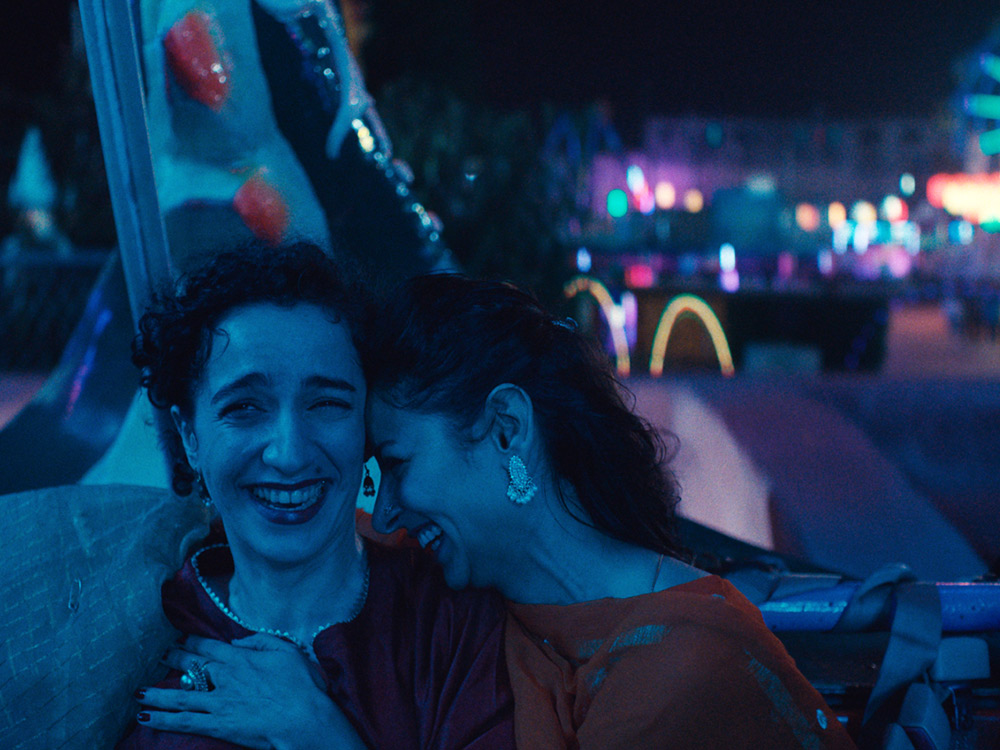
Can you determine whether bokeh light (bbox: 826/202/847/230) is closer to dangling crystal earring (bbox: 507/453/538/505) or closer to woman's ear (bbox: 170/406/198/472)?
dangling crystal earring (bbox: 507/453/538/505)

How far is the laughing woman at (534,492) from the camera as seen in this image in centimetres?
128

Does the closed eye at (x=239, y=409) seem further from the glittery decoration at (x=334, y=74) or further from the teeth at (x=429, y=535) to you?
the glittery decoration at (x=334, y=74)

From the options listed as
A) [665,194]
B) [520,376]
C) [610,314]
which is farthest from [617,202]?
[520,376]

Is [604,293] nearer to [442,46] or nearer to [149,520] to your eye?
[442,46]

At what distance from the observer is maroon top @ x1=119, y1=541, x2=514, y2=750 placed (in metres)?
1.30

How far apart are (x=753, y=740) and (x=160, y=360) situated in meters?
1.14

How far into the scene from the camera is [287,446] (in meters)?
1.31

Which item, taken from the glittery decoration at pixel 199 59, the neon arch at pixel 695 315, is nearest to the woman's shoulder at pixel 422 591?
the glittery decoration at pixel 199 59

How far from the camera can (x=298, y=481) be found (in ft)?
4.39

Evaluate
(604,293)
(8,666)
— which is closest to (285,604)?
(8,666)

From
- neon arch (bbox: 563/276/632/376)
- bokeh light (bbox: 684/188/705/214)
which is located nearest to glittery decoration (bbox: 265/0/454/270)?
neon arch (bbox: 563/276/632/376)

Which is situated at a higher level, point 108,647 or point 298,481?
point 298,481

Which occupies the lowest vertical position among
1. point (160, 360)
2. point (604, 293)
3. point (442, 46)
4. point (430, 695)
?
point (604, 293)

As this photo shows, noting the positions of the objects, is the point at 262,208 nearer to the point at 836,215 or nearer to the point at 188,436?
the point at 188,436
